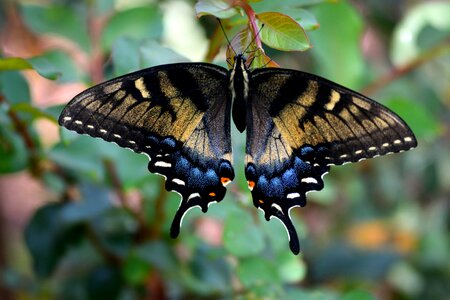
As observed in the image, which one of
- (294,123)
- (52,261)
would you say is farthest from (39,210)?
(294,123)

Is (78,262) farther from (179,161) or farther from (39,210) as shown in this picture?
(179,161)

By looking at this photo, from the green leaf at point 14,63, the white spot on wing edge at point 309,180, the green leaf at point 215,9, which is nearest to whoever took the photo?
the green leaf at point 215,9

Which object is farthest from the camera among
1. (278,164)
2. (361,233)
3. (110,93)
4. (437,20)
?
(361,233)

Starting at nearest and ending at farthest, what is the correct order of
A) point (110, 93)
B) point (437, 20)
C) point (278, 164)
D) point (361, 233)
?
1. point (110, 93)
2. point (278, 164)
3. point (437, 20)
4. point (361, 233)

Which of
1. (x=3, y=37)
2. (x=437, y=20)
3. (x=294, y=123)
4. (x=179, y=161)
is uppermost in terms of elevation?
(x=437, y=20)

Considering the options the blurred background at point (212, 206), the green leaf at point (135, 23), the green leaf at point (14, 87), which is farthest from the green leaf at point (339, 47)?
the green leaf at point (14, 87)

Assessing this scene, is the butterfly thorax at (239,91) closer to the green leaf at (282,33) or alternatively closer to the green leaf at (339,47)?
the green leaf at (282,33)

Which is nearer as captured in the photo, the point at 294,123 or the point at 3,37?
the point at 294,123
